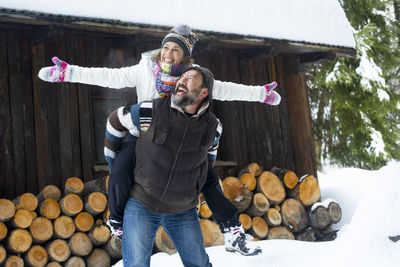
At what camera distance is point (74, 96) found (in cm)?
616

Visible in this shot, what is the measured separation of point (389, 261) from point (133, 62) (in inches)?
155

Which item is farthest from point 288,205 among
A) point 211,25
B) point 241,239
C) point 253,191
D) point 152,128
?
point 152,128

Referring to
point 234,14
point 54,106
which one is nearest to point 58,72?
point 54,106

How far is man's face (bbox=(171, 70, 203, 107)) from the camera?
2.91 meters

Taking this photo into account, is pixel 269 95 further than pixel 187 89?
Yes

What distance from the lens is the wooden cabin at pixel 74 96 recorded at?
5.66 m

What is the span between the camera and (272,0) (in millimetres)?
7730

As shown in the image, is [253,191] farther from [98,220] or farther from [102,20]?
[102,20]

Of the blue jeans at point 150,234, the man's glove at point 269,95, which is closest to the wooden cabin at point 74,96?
the man's glove at point 269,95

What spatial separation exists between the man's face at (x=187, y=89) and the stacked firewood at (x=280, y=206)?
3410 millimetres

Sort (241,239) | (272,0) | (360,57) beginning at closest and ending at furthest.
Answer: (241,239) → (272,0) → (360,57)

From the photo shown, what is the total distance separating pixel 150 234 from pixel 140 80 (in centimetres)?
100

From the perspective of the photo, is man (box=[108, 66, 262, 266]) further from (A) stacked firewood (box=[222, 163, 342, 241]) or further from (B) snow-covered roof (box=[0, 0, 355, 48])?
(A) stacked firewood (box=[222, 163, 342, 241])

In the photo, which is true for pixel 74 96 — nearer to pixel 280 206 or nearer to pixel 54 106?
pixel 54 106
